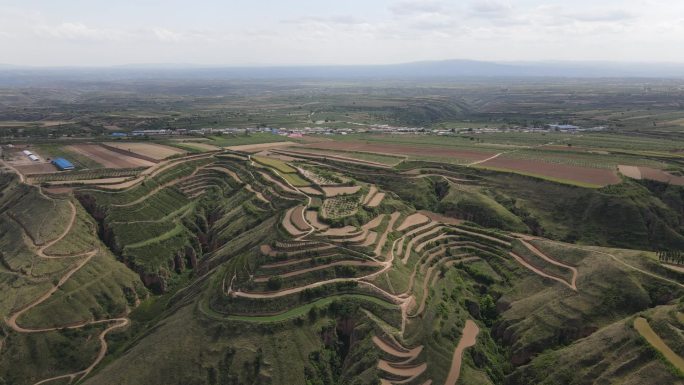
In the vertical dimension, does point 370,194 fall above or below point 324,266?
above

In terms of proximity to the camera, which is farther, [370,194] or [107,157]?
[107,157]

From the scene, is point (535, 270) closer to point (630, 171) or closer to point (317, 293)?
point (317, 293)

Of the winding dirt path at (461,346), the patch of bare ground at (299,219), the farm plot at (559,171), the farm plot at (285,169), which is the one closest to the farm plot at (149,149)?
the farm plot at (285,169)

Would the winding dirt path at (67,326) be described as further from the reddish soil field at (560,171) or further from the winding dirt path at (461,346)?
the reddish soil field at (560,171)

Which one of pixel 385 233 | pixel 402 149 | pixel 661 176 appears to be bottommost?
pixel 385 233

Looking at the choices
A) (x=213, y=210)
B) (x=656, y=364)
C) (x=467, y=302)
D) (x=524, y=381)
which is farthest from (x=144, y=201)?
(x=656, y=364)

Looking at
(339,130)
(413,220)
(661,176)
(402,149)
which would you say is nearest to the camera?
(413,220)

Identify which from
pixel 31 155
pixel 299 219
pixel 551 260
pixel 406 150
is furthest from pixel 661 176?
pixel 31 155
